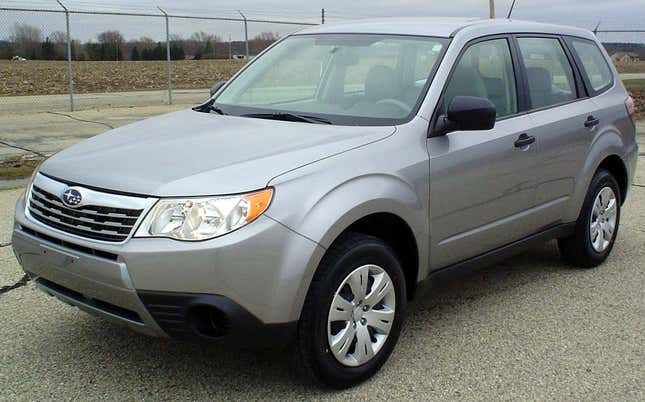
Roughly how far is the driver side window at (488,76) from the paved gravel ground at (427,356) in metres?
1.24

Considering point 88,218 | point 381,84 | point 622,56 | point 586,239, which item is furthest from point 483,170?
point 622,56

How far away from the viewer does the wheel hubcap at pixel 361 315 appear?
332 cm

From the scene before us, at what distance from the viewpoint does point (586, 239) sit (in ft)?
17.0

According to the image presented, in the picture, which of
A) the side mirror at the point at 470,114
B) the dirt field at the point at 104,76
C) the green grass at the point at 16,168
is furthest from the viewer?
the dirt field at the point at 104,76

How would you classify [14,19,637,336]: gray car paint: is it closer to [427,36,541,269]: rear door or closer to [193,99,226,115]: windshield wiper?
[427,36,541,269]: rear door

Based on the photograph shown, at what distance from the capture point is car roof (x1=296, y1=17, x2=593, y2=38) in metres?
4.34

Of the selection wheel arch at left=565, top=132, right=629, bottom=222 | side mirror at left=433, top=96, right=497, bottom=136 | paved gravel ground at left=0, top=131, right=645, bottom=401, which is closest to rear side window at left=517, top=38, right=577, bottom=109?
wheel arch at left=565, top=132, right=629, bottom=222

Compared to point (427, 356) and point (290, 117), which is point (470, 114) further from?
point (427, 356)

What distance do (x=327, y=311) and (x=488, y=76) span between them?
6.31 ft

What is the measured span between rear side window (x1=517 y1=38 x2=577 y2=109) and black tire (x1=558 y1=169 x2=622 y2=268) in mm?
637

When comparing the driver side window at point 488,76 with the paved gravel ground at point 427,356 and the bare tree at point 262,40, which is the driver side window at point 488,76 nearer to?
the paved gravel ground at point 427,356

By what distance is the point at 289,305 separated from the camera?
307 centimetres

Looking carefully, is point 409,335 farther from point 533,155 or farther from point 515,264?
point 515,264

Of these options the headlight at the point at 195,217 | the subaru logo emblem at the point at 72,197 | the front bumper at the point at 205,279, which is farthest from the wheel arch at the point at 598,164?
the subaru logo emblem at the point at 72,197
